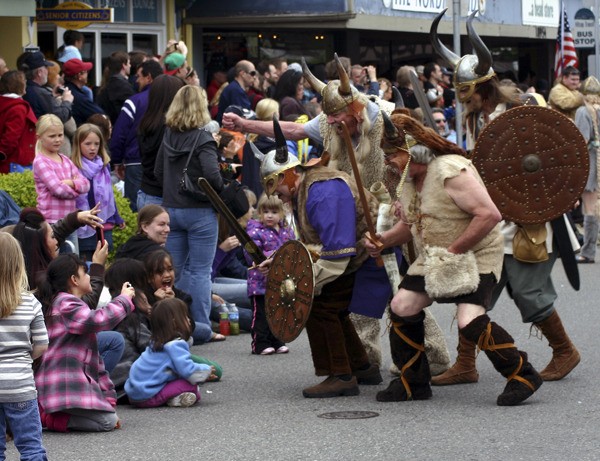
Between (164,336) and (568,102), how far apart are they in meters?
7.44

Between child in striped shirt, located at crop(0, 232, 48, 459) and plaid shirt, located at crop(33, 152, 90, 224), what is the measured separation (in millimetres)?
4633

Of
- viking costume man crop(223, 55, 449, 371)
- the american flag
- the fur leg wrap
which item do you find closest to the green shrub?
viking costume man crop(223, 55, 449, 371)

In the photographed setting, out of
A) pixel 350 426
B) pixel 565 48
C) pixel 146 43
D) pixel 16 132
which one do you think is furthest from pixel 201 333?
pixel 565 48

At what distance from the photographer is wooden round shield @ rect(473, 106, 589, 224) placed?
8.62 m

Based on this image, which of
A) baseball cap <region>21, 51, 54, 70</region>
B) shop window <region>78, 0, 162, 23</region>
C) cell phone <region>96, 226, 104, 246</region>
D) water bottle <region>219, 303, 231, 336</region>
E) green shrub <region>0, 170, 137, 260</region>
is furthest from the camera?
shop window <region>78, 0, 162, 23</region>

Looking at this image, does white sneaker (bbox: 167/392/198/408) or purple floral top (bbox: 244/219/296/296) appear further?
purple floral top (bbox: 244/219/296/296)

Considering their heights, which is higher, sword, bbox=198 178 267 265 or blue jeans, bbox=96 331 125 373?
sword, bbox=198 178 267 265

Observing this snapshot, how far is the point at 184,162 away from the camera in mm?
11070

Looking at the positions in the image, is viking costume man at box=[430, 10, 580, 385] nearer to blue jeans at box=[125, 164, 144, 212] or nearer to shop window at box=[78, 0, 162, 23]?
blue jeans at box=[125, 164, 144, 212]

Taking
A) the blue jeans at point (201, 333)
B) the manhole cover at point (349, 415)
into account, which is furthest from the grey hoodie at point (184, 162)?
the manhole cover at point (349, 415)

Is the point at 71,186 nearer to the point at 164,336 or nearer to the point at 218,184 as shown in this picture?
the point at 218,184

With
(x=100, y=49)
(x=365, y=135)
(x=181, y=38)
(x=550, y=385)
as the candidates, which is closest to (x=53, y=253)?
(x=365, y=135)

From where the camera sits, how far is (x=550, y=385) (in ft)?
29.4

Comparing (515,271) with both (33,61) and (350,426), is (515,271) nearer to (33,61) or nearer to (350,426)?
(350,426)
